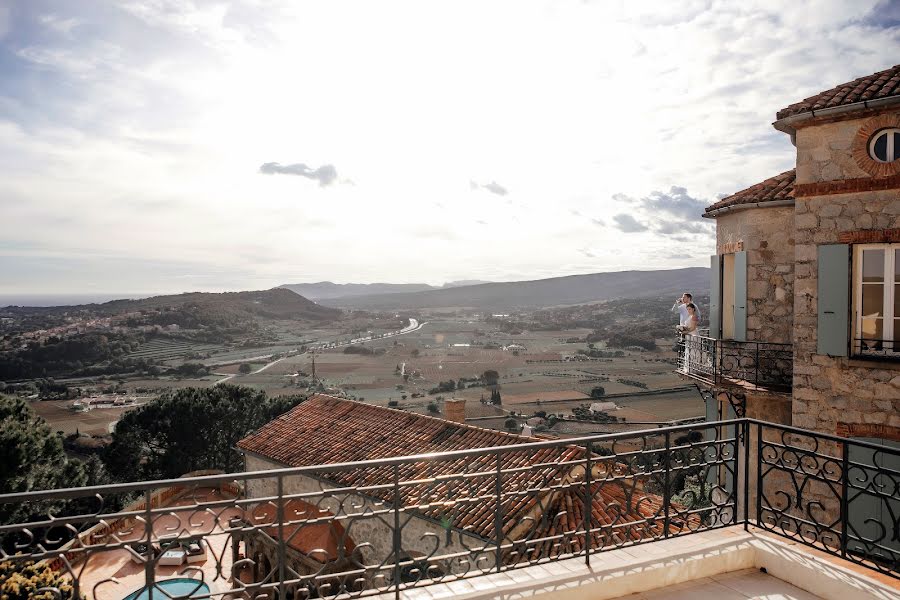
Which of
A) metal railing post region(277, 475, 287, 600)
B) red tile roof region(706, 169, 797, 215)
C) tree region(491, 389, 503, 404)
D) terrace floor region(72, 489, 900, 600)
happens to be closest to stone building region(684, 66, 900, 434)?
red tile roof region(706, 169, 797, 215)

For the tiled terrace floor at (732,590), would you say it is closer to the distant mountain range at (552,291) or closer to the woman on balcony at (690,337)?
the woman on balcony at (690,337)

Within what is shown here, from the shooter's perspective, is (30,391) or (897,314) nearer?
(897,314)

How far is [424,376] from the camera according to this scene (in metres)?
68.7

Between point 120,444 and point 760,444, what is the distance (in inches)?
1352

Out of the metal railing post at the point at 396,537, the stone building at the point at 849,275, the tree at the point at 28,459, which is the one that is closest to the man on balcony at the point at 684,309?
the stone building at the point at 849,275

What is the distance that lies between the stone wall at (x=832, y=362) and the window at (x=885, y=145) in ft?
1.89

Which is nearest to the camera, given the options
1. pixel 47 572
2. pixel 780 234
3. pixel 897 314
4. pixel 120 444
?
pixel 897 314

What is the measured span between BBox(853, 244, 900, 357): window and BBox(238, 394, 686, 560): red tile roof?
4599 millimetres

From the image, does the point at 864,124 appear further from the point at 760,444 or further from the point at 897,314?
the point at 760,444

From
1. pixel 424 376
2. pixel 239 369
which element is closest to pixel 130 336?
pixel 239 369

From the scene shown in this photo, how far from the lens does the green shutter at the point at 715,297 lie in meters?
13.2

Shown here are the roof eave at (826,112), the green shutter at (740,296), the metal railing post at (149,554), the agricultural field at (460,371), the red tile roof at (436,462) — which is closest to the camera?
the metal railing post at (149,554)

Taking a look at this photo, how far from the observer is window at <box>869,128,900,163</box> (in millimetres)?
8938

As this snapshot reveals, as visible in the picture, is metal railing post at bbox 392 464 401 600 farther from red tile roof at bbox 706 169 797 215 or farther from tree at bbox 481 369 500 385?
tree at bbox 481 369 500 385
